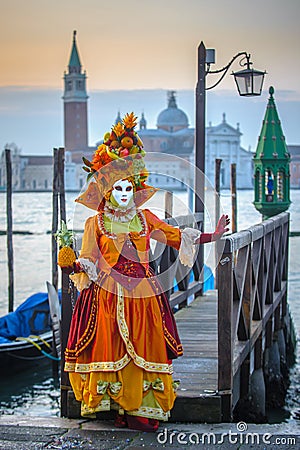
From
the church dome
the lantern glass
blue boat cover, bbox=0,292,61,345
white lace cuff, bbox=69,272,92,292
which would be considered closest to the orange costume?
white lace cuff, bbox=69,272,92,292

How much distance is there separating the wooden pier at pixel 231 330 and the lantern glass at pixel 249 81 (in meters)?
1.21

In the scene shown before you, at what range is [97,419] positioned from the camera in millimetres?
4363

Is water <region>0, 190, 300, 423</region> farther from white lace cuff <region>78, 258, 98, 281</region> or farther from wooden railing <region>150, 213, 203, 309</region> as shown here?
white lace cuff <region>78, 258, 98, 281</region>

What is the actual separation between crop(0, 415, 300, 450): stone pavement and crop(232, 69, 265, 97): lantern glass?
3.82 metres

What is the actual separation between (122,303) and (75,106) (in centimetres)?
10812

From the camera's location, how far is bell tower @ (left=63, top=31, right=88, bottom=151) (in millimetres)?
103062

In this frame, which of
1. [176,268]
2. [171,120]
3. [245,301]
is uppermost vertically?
[171,120]

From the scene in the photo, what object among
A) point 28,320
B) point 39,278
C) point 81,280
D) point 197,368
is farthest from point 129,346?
point 39,278

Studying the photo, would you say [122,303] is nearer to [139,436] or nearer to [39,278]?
[139,436]

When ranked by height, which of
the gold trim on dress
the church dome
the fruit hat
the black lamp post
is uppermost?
the church dome

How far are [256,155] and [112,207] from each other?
21.1ft

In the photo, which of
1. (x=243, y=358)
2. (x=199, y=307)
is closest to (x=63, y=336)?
(x=243, y=358)

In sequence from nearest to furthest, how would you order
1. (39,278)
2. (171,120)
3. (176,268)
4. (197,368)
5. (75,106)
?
(197,368) < (176,268) < (39,278) < (171,120) < (75,106)

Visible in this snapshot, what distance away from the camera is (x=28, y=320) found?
10227mm
